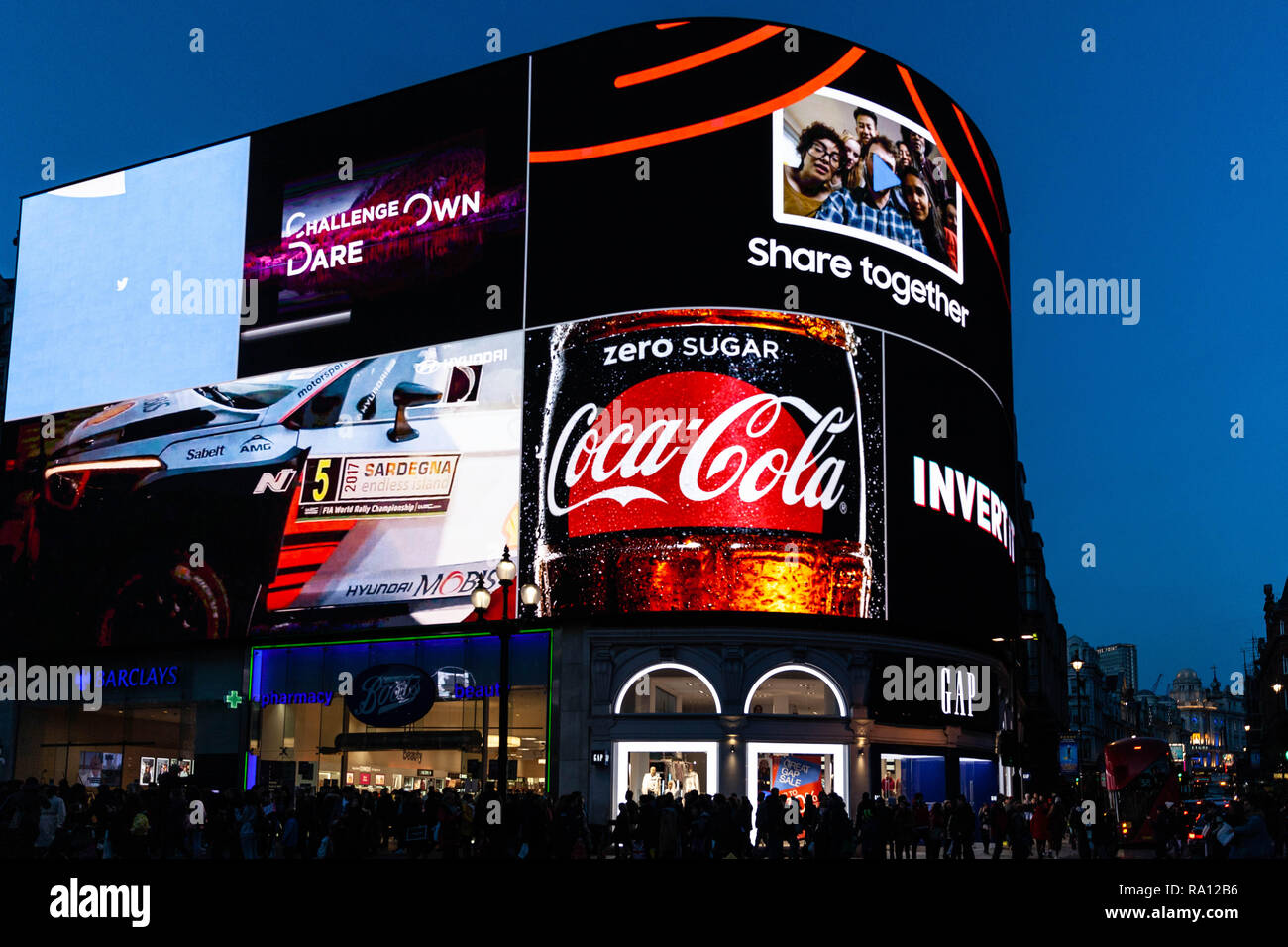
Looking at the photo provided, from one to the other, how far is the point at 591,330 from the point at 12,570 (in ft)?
90.1

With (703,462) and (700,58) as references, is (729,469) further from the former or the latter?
(700,58)

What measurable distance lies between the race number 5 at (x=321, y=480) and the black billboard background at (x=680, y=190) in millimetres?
9083

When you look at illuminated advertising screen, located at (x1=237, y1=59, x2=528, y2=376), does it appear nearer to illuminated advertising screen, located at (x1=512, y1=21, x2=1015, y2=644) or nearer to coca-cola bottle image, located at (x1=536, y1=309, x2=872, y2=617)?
illuminated advertising screen, located at (x1=512, y1=21, x2=1015, y2=644)

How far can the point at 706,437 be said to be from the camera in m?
43.3

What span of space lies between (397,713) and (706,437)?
13.7m

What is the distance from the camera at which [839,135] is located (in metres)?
47.0

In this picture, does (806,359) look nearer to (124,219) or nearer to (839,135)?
(839,135)

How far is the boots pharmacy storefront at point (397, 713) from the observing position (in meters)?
44.9

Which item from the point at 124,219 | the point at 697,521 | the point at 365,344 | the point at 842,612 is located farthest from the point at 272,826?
the point at 124,219

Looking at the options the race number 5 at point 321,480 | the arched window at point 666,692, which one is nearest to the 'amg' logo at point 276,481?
the race number 5 at point 321,480

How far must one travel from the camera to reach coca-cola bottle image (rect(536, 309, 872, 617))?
4297 centimetres

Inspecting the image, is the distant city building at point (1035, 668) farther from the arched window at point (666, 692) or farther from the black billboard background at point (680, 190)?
the arched window at point (666, 692)

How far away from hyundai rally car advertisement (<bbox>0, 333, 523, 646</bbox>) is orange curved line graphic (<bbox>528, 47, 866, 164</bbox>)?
6.64 metres

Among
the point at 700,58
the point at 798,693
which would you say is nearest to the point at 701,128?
the point at 700,58
